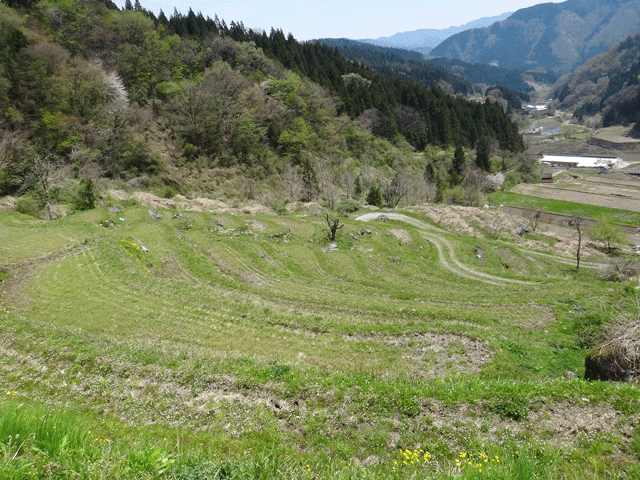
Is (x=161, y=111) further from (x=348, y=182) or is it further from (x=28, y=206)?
(x=348, y=182)

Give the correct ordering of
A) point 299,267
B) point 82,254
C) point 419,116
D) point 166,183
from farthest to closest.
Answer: point 419,116
point 166,183
point 299,267
point 82,254

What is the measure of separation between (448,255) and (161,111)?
53410 mm

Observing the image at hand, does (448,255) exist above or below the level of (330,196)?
below

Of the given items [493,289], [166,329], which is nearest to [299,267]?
[166,329]

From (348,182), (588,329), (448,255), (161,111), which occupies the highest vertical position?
(161,111)

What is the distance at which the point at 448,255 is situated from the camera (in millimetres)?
37750

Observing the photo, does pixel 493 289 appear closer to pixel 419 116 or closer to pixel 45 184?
pixel 45 184

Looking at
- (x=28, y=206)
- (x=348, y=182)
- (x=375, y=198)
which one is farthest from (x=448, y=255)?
(x=28, y=206)

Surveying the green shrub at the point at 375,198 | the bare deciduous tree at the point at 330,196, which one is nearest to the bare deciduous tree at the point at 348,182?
the green shrub at the point at 375,198

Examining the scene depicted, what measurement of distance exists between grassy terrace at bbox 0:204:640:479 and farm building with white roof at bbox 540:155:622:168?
15597 cm

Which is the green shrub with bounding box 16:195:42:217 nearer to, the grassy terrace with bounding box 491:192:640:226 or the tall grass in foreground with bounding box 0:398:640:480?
the tall grass in foreground with bounding box 0:398:640:480

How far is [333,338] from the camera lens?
1362 cm

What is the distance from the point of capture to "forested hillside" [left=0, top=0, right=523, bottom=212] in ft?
133

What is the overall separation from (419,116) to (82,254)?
109 m
